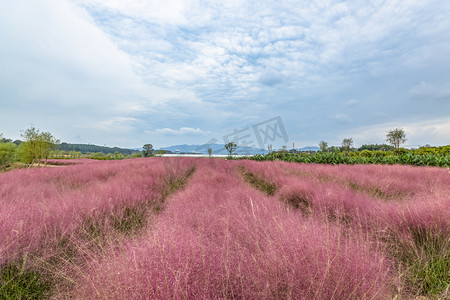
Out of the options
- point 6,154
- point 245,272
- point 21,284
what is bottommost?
point 21,284

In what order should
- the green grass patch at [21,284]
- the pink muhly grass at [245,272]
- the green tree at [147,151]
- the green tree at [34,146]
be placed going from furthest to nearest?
the green tree at [147,151] → the green tree at [34,146] → the green grass patch at [21,284] → the pink muhly grass at [245,272]

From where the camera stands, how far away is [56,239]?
1.97m

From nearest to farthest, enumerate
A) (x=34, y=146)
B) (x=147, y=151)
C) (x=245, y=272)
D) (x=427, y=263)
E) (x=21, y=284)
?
(x=245, y=272)
(x=21, y=284)
(x=427, y=263)
(x=34, y=146)
(x=147, y=151)

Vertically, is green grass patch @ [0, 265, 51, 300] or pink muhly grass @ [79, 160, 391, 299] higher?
pink muhly grass @ [79, 160, 391, 299]

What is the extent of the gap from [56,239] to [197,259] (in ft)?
5.96

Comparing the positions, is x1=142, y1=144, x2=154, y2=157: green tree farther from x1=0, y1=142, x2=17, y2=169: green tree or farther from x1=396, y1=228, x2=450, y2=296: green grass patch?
x1=396, y1=228, x2=450, y2=296: green grass patch

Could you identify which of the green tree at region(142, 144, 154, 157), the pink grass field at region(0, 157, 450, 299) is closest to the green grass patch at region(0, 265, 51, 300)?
the pink grass field at region(0, 157, 450, 299)

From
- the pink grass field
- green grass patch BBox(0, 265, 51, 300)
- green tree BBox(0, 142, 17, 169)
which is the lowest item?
green grass patch BBox(0, 265, 51, 300)

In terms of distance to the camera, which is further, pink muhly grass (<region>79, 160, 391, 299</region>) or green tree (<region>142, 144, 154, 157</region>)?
green tree (<region>142, 144, 154, 157</region>)

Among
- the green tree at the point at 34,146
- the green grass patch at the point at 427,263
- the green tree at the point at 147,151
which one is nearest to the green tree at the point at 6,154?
the green tree at the point at 34,146

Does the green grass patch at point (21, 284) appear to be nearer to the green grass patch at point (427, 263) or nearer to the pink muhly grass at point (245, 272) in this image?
the pink muhly grass at point (245, 272)

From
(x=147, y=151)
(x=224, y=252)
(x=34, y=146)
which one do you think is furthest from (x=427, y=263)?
(x=147, y=151)

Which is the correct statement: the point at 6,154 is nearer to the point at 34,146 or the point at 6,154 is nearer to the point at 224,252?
the point at 34,146

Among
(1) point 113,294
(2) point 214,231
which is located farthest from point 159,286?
(2) point 214,231
